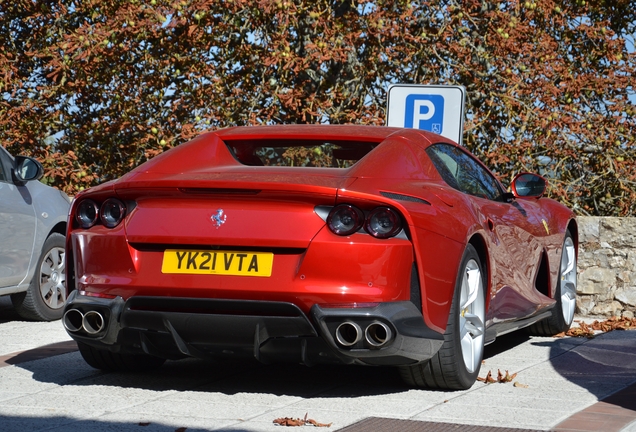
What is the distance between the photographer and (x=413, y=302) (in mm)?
5406

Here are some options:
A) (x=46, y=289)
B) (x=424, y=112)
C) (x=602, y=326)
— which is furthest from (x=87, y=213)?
(x=424, y=112)

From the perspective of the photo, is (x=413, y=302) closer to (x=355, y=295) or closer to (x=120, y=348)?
(x=355, y=295)

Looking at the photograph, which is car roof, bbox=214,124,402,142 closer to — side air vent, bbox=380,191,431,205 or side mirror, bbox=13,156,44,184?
side air vent, bbox=380,191,431,205

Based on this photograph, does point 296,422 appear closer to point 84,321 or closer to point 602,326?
point 84,321

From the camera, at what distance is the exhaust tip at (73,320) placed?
5.66 m

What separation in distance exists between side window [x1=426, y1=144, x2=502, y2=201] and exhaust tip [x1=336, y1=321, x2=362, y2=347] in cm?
135

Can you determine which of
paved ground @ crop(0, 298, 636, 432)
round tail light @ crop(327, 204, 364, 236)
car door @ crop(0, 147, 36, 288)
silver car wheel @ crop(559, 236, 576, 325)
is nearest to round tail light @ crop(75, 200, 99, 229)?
paved ground @ crop(0, 298, 636, 432)

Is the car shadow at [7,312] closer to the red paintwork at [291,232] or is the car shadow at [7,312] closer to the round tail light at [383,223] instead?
the red paintwork at [291,232]

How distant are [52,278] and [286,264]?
4743mm

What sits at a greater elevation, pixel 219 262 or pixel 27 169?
pixel 27 169

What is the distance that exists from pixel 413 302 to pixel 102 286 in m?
1.56

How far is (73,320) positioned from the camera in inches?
224

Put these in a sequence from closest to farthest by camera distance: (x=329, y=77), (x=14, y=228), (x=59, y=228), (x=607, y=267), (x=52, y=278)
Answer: (x=14, y=228) < (x=52, y=278) < (x=59, y=228) < (x=607, y=267) < (x=329, y=77)

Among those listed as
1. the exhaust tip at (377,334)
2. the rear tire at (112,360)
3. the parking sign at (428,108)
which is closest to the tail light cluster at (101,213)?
the rear tire at (112,360)
